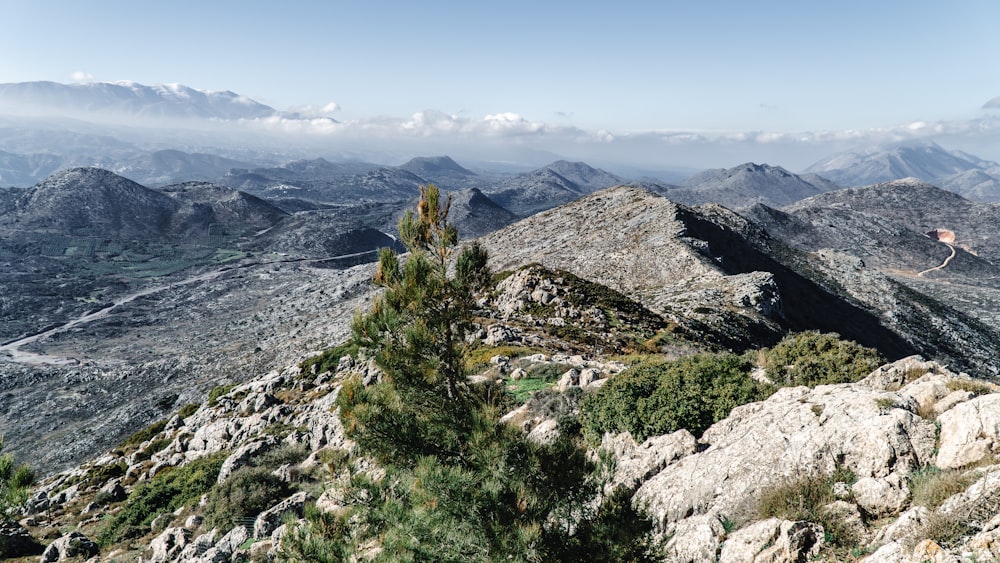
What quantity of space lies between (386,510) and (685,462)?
7.50 metres

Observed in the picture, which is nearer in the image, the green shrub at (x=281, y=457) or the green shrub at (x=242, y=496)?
the green shrub at (x=242, y=496)

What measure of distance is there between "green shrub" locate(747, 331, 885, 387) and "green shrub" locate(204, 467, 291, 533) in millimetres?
19962

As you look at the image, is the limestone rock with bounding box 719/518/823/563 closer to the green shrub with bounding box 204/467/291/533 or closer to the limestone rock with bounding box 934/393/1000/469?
the limestone rock with bounding box 934/393/1000/469

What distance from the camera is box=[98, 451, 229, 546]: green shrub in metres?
20.9

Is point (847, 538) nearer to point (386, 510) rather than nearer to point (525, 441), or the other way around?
point (525, 441)

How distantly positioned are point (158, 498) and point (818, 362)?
29.4m

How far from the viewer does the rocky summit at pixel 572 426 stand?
314 inches

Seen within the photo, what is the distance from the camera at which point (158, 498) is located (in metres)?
22.7

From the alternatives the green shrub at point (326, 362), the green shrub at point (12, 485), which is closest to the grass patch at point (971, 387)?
the green shrub at point (12, 485)

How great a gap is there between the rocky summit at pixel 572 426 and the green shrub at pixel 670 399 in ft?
0.26

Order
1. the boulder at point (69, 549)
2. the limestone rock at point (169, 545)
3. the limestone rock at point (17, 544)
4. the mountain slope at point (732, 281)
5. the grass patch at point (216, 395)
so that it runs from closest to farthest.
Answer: the limestone rock at point (169, 545)
the boulder at point (69, 549)
the limestone rock at point (17, 544)
the grass patch at point (216, 395)
the mountain slope at point (732, 281)

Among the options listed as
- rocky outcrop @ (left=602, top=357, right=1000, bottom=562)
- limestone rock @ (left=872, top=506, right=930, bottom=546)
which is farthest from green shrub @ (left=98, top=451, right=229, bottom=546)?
limestone rock @ (left=872, top=506, right=930, bottom=546)

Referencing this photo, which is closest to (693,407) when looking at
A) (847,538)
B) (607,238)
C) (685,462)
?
(685,462)

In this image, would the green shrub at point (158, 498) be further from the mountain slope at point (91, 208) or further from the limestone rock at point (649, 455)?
the mountain slope at point (91, 208)
